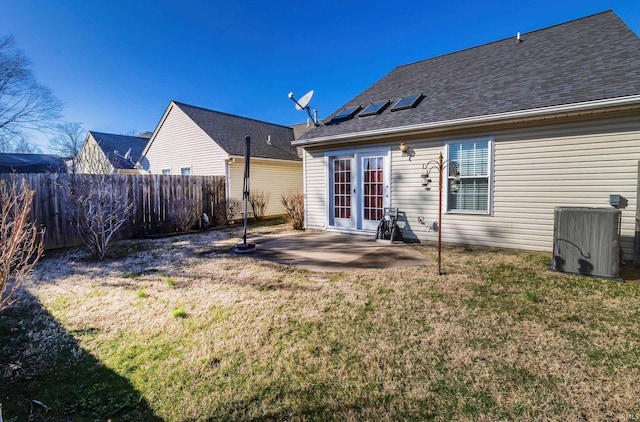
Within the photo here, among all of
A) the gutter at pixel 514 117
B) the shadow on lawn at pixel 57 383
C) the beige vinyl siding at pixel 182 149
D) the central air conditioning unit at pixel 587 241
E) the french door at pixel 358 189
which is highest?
the beige vinyl siding at pixel 182 149

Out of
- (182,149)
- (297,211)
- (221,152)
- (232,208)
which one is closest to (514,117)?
(297,211)

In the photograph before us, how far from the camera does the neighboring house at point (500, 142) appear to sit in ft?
16.5

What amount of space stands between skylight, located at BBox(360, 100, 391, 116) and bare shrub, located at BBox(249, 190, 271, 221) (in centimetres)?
574

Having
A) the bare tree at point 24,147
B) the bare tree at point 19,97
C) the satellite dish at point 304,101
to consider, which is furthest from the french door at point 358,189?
the bare tree at point 24,147

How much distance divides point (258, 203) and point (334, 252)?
6633 millimetres

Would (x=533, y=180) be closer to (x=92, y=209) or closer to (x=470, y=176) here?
(x=470, y=176)

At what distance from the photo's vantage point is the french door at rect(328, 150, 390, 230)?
24.5 ft

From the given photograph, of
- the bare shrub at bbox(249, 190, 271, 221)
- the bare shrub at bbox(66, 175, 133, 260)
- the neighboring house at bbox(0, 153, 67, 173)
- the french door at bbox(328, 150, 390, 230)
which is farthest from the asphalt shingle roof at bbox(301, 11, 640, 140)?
the neighboring house at bbox(0, 153, 67, 173)

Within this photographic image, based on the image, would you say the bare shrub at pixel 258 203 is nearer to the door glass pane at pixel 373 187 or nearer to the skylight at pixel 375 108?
the door glass pane at pixel 373 187

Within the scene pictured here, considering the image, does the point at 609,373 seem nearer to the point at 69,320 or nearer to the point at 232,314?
the point at 232,314

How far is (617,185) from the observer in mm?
4945

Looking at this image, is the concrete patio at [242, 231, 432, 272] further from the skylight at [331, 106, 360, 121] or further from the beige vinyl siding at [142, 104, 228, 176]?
the beige vinyl siding at [142, 104, 228, 176]

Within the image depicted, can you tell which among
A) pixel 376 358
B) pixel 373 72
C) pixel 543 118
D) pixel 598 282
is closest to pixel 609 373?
pixel 376 358

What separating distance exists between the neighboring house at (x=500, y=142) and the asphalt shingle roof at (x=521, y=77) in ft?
0.11
